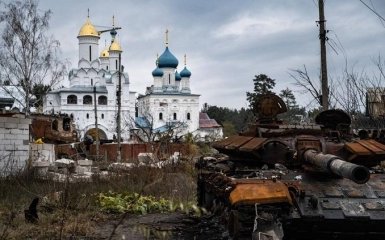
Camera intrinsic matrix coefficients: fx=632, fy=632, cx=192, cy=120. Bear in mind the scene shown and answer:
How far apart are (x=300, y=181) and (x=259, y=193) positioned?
99cm

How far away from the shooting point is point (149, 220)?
1273 centimetres

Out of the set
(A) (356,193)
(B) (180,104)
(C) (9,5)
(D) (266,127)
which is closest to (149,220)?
(D) (266,127)

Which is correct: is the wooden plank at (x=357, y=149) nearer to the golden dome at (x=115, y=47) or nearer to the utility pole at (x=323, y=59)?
the utility pole at (x=323, y=59)

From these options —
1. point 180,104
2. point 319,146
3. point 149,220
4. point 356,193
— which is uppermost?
point 180,104

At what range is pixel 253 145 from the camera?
9.06 m

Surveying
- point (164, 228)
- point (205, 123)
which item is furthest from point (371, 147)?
point (205, 123)

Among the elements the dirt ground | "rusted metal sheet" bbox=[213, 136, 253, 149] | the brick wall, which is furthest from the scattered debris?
the brick wall

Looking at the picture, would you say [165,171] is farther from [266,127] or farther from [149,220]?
[266,127]

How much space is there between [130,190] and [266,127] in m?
6.26

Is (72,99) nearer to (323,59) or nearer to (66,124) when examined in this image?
(66,124)

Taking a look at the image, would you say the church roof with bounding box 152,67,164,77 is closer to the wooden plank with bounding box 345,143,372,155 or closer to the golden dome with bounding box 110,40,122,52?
the golden dome with bounding box 110,40,122,52

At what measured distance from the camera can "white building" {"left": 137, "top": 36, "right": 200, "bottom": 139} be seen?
243ft

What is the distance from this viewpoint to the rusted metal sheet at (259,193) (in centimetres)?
694

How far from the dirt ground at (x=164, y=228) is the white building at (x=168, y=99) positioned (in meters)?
60.0
